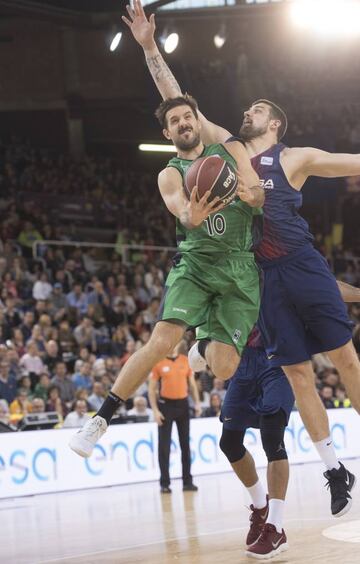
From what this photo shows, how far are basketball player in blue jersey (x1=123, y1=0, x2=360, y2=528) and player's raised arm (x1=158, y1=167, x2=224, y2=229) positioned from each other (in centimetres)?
75

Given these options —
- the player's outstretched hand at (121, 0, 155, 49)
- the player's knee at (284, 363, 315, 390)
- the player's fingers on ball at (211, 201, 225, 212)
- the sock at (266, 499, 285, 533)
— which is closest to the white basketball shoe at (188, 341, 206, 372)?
the player's knee at (284, 363, 315, 390)

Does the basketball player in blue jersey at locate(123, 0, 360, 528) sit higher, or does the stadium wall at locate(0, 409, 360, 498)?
the basketball player in blue jersey at locate(123, 0, 360, 528)

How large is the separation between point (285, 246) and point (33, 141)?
886 inches

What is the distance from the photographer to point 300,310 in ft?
22.9

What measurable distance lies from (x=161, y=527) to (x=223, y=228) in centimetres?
334

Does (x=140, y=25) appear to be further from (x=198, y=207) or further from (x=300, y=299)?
(x=300, y=299)

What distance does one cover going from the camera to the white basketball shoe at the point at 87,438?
20.3ft

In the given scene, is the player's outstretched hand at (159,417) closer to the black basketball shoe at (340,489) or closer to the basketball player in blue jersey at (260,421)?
the basketball player in blue jersey at (260,421)

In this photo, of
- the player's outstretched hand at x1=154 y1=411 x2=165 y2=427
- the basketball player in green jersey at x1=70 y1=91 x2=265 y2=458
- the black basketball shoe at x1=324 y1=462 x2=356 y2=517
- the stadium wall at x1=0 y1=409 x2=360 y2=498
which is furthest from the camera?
the stadium wall at x1=0 y1=409 x2=360 y2=498

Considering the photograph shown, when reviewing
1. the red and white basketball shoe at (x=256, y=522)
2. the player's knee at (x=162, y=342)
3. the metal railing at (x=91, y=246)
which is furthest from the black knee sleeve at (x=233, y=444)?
the metal railing at (x=91, y=246)

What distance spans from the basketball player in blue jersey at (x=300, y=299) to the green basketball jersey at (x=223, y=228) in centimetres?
21

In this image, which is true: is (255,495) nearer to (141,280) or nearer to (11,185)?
(141,280)

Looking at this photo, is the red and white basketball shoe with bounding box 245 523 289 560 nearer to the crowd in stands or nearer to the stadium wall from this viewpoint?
the stadium wall

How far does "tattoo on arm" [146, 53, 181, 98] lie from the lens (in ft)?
24.0
